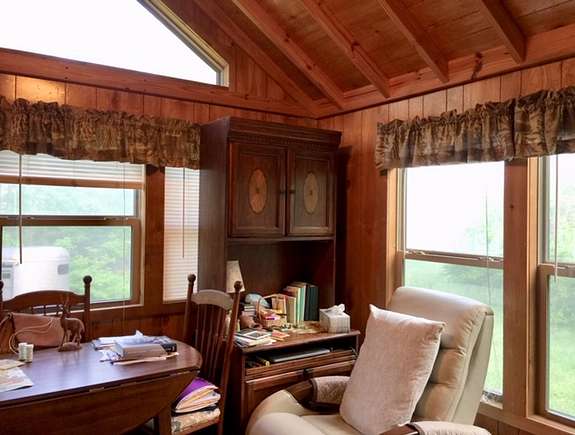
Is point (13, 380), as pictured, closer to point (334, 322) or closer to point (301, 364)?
point (301, 364)

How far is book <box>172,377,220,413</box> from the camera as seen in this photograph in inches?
96.0

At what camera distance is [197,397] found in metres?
2.50

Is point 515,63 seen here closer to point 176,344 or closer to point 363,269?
point 363,269

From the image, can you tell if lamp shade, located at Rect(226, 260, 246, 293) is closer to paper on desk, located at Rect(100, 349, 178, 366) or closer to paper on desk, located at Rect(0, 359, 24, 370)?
paper on desk, located at Rect(100, 349, 178, 366)

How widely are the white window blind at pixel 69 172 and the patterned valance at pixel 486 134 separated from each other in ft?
5.34

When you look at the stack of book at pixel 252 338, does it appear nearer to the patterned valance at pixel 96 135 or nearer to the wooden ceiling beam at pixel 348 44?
the patterned valance at pixel 96 135

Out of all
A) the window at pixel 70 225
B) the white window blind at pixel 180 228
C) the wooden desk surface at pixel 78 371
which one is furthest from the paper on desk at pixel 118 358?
the white window blind at pixel 180 228

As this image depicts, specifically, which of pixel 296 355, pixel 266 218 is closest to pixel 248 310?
pixel 296 355

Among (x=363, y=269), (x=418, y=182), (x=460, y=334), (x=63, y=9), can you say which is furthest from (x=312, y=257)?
(x=63, y=9)

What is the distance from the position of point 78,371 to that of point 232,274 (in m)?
1.24

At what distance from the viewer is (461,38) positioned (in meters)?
2.71

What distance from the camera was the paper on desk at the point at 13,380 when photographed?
1.96 m

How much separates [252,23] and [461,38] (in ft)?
4.61

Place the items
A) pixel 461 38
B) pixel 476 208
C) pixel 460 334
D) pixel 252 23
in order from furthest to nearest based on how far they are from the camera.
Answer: pixel 252 23 → pixel 476 208 → pixel 461 38 → pixel 460 334
